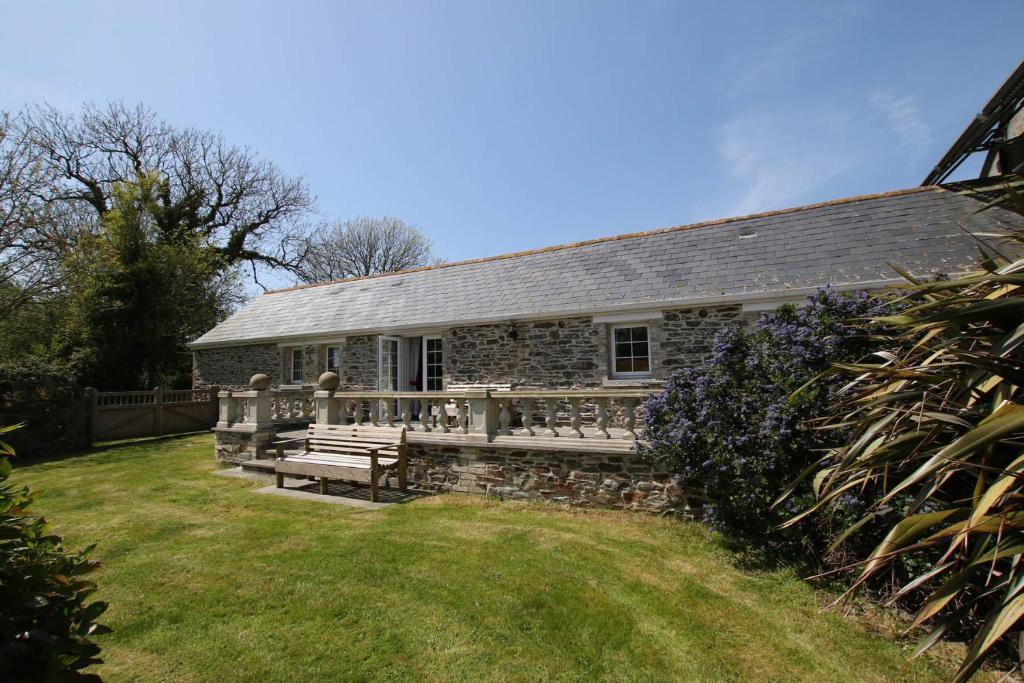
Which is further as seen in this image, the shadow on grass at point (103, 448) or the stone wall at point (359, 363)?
the stone wall at point (359, 363)

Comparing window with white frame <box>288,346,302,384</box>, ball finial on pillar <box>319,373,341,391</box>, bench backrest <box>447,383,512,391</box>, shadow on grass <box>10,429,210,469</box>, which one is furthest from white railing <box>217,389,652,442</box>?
shadow on grass <box>10,429,210,469</box>

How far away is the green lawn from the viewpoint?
3.75 m

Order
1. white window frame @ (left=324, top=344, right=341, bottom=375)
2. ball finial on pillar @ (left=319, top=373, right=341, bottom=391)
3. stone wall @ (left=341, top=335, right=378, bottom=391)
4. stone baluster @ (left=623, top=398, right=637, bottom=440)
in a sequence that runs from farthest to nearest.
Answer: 1. white window frame @ (left=324, top=344, right=341, bottom=375)
2. stone wall @ (left=341, top=335, right=378, bottom=391)
3. ball finial on pillar @ (left=319, top=373, right=341, bottom=391)
4. stone baluster @ (left=623, top=398, right=637, bottom=440)

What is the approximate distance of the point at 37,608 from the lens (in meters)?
1.68

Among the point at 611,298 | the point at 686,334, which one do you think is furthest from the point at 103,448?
the point at 686,334

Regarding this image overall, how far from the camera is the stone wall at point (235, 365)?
16.1 metres

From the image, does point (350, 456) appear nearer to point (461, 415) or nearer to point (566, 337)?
point (461, 415)

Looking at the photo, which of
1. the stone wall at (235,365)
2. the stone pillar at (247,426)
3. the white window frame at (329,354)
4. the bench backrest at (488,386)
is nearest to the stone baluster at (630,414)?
the bench backrest at (488,386)

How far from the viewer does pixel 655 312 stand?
10367mm

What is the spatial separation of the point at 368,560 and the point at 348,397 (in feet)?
16.6

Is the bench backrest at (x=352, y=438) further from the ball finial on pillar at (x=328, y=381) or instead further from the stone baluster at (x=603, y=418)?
the stone baluster at (x=603, y=418)

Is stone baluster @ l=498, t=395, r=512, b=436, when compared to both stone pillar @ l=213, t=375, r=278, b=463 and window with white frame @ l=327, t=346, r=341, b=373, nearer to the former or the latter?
stone pillar @ l=213, t=375, r=278, b=463

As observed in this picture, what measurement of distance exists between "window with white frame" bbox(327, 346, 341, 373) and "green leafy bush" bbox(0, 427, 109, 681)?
1276cm

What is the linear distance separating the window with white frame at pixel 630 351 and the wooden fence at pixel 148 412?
15.0m
